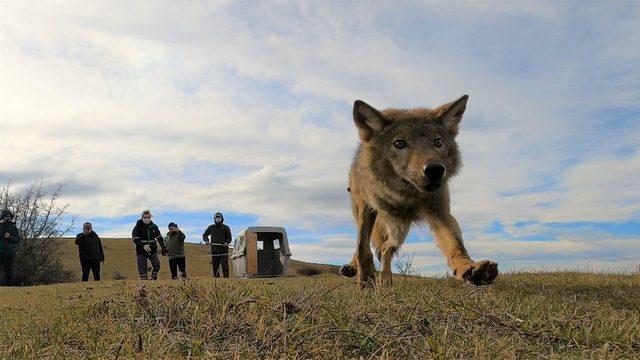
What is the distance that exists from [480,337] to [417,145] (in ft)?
10.6

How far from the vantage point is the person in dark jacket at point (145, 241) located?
19.5 m

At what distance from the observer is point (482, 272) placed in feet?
19.0

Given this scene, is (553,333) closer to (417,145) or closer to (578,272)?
(417,145)

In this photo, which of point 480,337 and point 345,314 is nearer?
point 480,337

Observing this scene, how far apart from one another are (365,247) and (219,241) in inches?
504

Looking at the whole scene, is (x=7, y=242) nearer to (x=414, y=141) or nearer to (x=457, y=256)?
(x=414, y=141)

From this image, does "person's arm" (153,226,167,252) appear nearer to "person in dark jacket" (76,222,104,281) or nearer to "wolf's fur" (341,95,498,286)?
"person in dark jacket" (76,222,104,281)

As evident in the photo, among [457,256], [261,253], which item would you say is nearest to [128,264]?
[261,253]

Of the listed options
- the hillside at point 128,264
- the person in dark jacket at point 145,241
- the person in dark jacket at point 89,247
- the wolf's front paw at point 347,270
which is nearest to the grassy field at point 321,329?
the wolf's front paw at point 347,270

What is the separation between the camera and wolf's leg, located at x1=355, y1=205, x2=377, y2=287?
27.0ft

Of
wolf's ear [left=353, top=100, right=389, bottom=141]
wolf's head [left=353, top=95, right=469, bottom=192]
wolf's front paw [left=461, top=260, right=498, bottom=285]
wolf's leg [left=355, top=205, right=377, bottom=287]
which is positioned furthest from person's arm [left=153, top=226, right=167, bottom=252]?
wolf's front paw [left=461, top=260, right=498, bottom=285]

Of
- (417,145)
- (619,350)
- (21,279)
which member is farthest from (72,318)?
(21,279)

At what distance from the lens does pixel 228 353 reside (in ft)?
12.0

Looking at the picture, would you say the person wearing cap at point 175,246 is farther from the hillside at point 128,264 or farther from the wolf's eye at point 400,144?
the hillside at point 128,264
